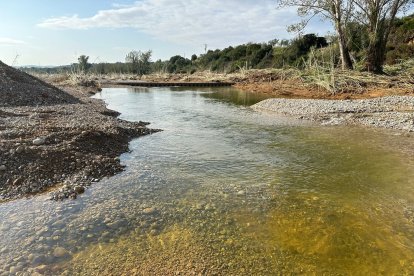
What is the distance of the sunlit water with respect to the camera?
4.47m

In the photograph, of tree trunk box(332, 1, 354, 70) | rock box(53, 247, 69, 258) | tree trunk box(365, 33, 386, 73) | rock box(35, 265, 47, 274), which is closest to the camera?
rock box(35, 265, 47, 274)

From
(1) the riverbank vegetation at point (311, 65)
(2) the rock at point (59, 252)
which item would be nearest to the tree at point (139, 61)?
(1) the riverbank vegetation at point (311, 65)

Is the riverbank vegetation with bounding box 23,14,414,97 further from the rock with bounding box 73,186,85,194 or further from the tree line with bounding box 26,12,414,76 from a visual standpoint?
Result: the rock with bounding box 73,186,85,194

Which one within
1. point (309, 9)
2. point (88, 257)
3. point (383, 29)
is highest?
point (309, 9)

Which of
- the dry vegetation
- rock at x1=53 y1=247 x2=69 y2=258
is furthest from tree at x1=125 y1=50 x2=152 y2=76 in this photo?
rock at x1=53 y1=247 x2=69 y2=258

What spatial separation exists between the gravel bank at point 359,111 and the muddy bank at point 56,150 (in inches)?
313

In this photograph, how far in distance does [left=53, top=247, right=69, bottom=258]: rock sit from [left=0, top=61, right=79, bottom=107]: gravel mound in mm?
12293

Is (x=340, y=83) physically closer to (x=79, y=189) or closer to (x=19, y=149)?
(x=79, y=189)

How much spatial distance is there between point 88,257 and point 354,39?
1418 inches

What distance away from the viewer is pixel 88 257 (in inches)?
180

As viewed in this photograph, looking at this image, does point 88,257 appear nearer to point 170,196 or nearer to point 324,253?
point 170,196

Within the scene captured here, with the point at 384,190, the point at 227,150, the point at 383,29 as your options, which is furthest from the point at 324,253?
the point at 383,29

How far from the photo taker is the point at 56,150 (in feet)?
26.2

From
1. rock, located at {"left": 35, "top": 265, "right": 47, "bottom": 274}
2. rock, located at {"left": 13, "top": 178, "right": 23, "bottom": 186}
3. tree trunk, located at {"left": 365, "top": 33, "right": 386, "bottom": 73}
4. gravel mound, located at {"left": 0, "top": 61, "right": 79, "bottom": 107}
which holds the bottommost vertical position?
rock, located at {"left": 35, "top": 265, "right": 47, "bottom": 274}
